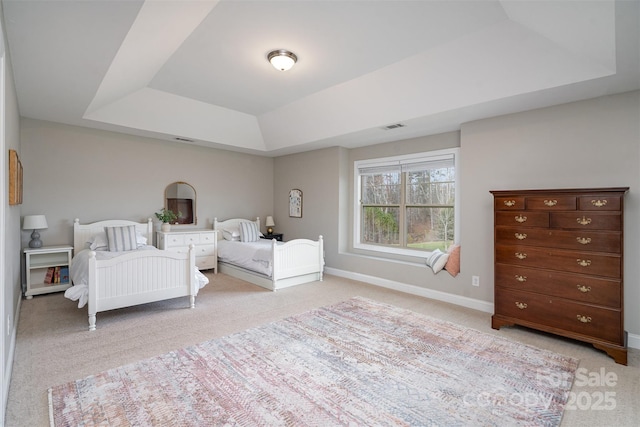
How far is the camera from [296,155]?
6453mm

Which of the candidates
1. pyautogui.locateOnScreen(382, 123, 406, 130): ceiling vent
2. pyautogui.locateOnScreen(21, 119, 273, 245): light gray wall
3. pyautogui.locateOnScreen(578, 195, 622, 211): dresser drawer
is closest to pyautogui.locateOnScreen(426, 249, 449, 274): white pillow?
pyautogui.locateOnScreen(578, 195, 622, 211): dresser drawer

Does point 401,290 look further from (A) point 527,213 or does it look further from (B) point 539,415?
(B) point 539,415

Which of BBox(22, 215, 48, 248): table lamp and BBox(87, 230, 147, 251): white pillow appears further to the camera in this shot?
BBox(87, 230, 147, 251): white pillow

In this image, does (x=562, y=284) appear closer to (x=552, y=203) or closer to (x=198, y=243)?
(x=552, y=203)

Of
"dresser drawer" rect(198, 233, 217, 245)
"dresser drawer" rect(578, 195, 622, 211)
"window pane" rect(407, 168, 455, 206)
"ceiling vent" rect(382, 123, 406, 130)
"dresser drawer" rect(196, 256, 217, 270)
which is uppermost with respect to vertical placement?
"ceiling vent" rect(382, 123, 406, 130)

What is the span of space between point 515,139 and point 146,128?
4.95 meters

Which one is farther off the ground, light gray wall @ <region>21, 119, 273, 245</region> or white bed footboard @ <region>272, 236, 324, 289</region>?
light gray wall @ <region>21, 119, 273, 245</region>

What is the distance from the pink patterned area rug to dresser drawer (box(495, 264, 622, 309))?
562 mm

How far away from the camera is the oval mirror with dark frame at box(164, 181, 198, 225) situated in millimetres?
5621

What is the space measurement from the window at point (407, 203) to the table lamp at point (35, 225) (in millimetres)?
4628

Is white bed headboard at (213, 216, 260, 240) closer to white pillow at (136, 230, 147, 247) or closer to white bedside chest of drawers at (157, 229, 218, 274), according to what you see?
white bedside chest of drawers at (157, 229, 218, 274)

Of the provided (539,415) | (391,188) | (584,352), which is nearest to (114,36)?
(539,415)

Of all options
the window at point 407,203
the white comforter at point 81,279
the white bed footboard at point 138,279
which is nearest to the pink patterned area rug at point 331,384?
the white bed footboard at point 138,279

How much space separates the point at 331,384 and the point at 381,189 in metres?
3.77
